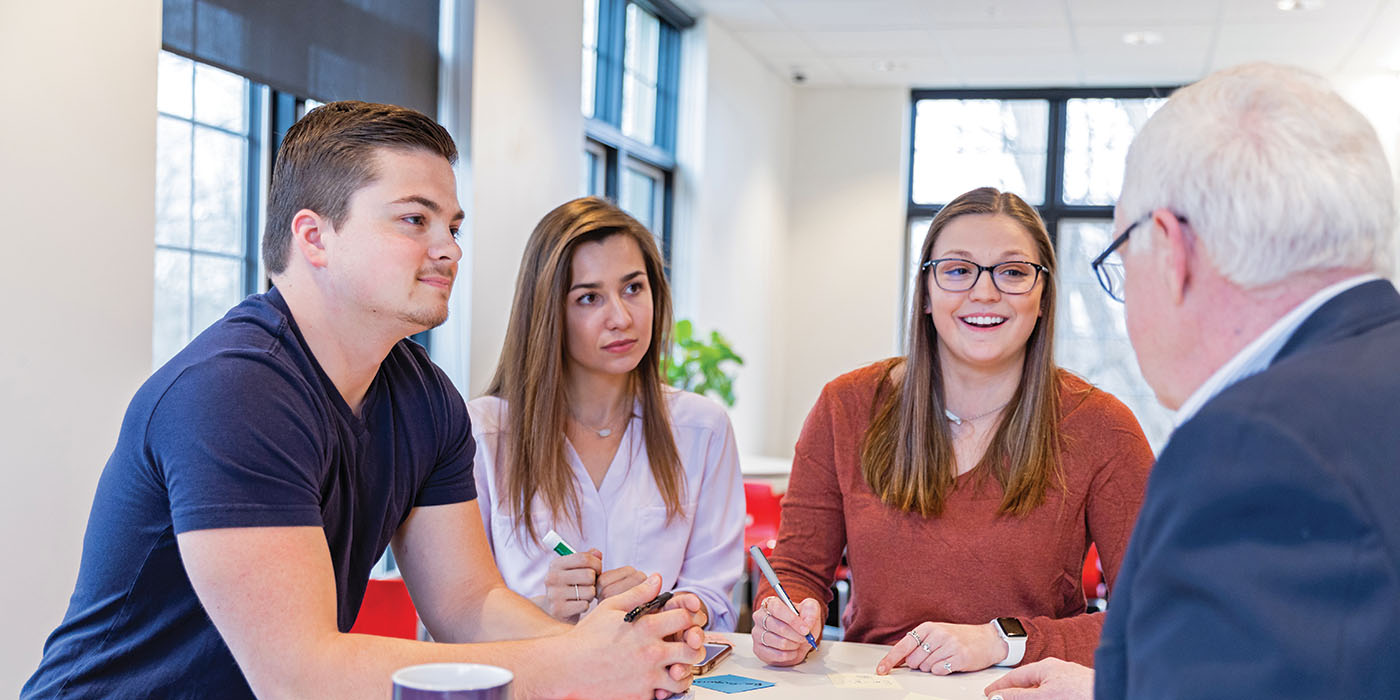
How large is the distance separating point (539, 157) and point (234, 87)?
1682 millimetres

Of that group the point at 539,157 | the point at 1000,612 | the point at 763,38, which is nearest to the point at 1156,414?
the point at 763,38

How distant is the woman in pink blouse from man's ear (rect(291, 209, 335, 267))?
98 cm

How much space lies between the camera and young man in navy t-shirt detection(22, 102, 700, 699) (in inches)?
54.3

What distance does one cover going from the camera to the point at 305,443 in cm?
150

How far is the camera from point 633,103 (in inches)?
262

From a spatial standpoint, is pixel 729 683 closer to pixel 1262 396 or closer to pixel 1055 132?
pixel 1262 396

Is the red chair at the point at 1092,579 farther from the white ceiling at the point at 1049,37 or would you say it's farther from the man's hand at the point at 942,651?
the white ceiling at the point at 1049,37

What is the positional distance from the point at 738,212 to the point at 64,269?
5.65 m

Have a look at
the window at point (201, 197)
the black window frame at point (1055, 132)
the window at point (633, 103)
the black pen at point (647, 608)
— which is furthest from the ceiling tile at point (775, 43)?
the black pen at point (647, 608)

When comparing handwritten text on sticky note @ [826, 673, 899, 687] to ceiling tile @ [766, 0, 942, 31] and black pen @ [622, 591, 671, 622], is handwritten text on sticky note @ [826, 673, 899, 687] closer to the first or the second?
black pen @ [622, 591, 671, 622]

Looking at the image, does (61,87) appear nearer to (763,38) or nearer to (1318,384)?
(1318,384)

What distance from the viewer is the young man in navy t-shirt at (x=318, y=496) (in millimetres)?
1379

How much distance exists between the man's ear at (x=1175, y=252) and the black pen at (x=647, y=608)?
840 millimetres

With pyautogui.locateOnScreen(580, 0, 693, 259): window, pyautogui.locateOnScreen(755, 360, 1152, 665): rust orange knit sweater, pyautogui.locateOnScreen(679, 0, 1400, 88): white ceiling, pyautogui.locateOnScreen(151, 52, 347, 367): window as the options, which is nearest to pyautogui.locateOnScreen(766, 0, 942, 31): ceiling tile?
pyautogui.locateOnScreen(679, 0, 1400, 88): white ceiling
